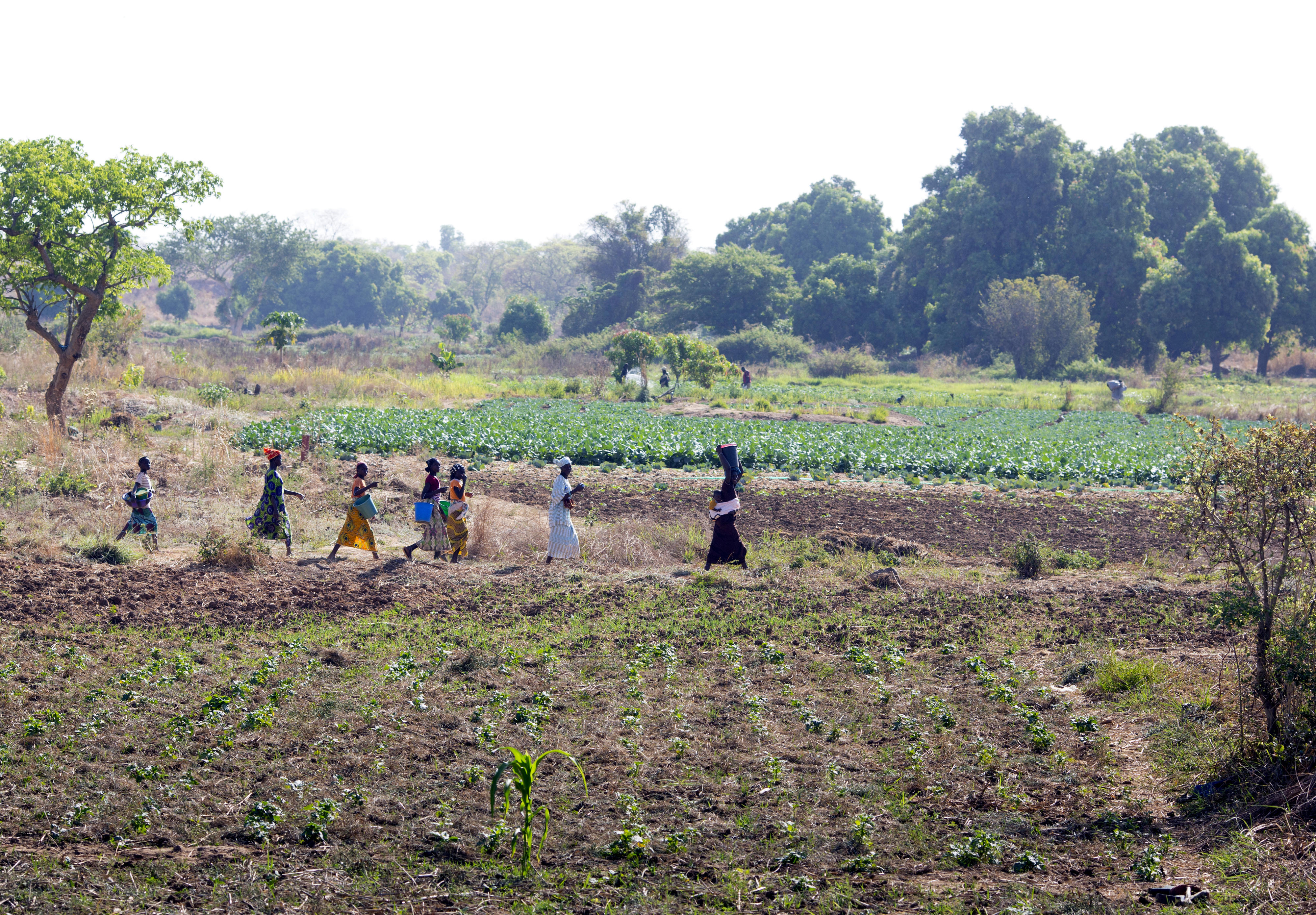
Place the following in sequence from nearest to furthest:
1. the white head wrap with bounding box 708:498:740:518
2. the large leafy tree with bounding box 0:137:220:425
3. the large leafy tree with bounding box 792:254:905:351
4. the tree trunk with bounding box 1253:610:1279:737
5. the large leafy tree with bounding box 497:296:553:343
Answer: the tree trunk with bounding box 1253:610:1279:737 < the white head wrap with bounding box 708:498:740:518 < the large leafy tree with bounding box 0:137:220:425 < the large leafy tree with bounding box 792:254:905:351 < the large leafy tree with bounding box 497:296:553:343

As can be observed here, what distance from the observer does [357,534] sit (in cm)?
Result: 1291

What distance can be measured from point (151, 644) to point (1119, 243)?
6344cm

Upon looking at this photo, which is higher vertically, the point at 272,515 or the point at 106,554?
the point at 272,515

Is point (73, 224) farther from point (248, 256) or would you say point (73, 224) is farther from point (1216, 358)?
point (248, 256)

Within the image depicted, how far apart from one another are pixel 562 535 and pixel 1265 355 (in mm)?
64649

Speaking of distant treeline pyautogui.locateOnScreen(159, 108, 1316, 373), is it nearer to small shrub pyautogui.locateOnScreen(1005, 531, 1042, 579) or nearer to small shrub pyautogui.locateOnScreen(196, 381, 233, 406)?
small shrub pyautogui.locateOnScreen(196, 381, 233, 406)

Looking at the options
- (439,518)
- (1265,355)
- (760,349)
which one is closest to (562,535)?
(439,518)

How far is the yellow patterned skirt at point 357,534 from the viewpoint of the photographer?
12852mm

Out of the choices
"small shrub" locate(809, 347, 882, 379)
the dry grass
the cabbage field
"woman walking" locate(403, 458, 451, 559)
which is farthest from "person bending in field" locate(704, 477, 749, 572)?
"small shrub" locate(809, 347, 882, 379)

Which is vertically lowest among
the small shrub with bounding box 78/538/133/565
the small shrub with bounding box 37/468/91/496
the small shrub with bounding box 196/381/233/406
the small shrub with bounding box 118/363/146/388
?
the small shrub with bounding box 78/538/133/565

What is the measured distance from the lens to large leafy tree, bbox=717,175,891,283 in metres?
88.6

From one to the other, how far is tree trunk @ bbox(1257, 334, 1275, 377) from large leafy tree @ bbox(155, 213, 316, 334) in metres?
75.1

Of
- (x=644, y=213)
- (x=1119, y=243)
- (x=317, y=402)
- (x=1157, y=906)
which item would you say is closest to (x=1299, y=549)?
(x=1157, y=906)

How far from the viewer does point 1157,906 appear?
4.97 metres
